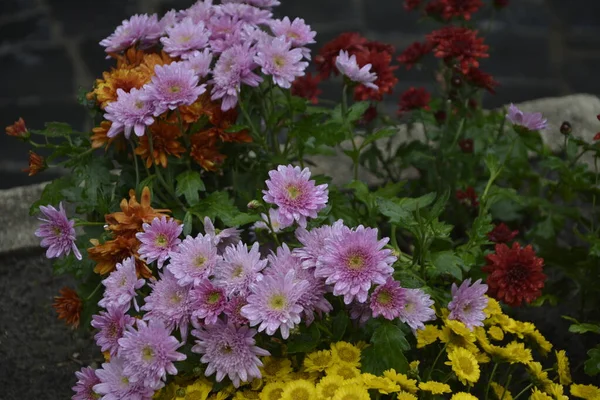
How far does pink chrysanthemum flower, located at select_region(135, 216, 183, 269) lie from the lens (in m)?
1.74

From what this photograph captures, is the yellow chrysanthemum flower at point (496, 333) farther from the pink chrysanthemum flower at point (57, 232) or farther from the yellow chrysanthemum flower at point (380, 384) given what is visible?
the pink chrysanthemum flower at point (57, 232)

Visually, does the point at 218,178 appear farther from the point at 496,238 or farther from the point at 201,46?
the point at 496,238

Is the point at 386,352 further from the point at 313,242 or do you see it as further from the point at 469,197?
the point at 469,197

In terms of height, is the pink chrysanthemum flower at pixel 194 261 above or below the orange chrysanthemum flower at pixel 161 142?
below

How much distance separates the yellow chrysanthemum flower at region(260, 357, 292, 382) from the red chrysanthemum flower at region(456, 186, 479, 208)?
2.86 ft

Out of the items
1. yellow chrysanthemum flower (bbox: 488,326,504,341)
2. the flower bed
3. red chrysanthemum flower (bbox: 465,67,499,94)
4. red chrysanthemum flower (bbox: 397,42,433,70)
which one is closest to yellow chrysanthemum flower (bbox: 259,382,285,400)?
the flower bed

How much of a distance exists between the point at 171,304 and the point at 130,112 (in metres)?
0.42

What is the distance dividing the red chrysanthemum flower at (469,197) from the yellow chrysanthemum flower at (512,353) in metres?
0.66

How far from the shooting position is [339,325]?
69.5 inches

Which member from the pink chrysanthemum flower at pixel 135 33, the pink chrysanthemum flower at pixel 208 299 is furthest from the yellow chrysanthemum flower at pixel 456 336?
the pink chrysanthemum flower at pixel 135 33

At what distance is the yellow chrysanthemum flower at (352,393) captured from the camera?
1590mm

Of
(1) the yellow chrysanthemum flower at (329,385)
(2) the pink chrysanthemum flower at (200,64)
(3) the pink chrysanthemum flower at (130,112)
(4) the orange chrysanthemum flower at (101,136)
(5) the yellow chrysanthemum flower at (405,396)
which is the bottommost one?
(1) the yellow chrysanthemum flower at (329,385)

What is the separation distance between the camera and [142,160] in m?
2.04

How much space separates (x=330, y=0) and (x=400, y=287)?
10.7 feet
